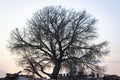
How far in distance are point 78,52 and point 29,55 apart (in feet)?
20.6

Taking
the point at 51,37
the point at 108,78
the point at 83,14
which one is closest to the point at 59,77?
the point at 51,37

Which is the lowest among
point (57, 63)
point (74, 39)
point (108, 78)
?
point (108, 78)

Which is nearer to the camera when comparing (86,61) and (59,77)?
(86,61)

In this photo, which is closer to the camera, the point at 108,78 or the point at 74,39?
the point at 108,78

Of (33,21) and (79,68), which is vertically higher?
(33,21)

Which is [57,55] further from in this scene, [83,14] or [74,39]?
[83,14]

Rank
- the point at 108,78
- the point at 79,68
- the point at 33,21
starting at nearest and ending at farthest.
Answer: the point at 108,78 → the point at 79,68 → the point at 33,21

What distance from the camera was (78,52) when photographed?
38281 millimetres

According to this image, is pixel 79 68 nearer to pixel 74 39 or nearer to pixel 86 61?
pixel 86 61

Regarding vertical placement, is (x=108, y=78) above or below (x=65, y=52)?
below

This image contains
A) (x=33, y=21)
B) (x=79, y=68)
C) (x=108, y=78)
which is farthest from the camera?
(x=33, y=21)

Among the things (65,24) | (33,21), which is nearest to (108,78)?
(65,24)

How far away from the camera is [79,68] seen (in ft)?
124

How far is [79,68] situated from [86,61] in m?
1.23
